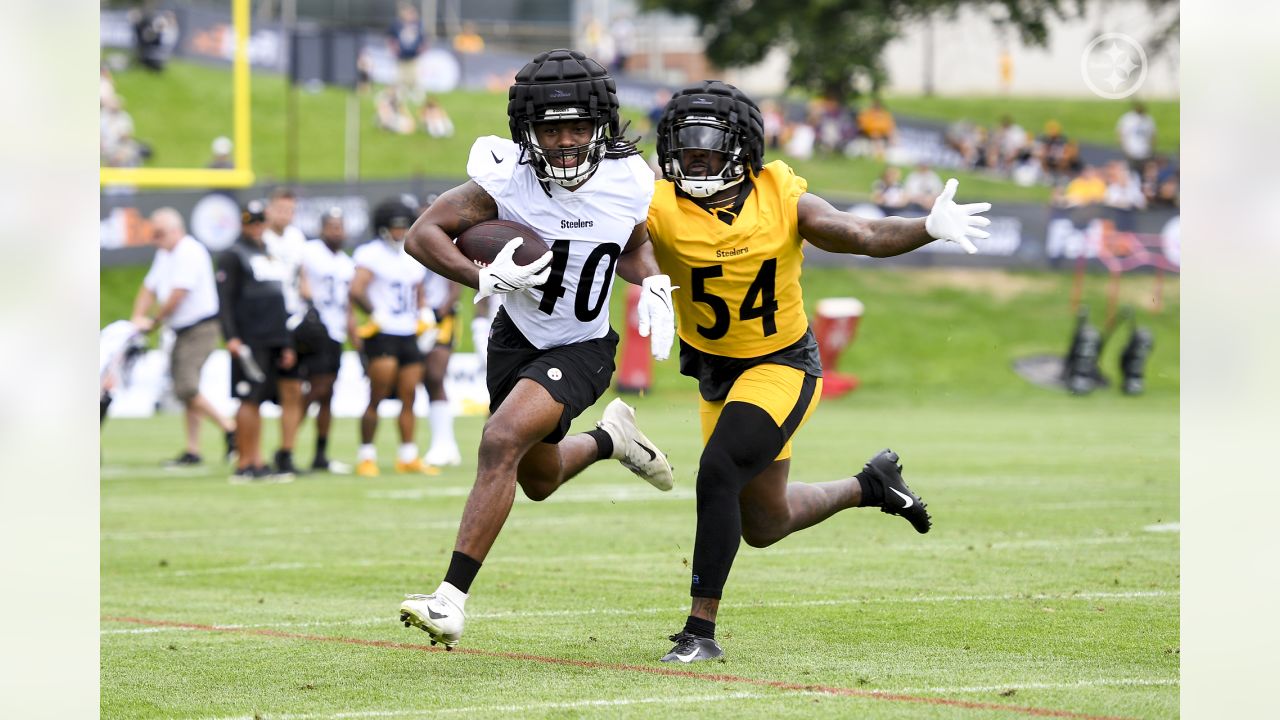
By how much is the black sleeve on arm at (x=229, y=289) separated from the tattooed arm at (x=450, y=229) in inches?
265

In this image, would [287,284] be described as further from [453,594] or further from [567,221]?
[453,594]

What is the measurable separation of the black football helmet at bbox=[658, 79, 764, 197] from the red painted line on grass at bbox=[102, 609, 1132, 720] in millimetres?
1655

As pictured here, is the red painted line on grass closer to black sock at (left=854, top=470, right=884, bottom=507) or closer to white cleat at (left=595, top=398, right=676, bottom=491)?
white cleat at (left=595, top=398, right=676, bottom=491)

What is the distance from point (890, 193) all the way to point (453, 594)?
2193cm

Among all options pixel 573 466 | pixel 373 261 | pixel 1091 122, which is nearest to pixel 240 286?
pixel 373 261

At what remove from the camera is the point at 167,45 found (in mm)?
32531

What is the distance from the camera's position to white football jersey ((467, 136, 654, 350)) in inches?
231

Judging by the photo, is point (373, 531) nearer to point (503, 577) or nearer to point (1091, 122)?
point (503, 577)

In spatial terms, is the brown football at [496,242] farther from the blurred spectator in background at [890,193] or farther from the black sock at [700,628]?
the blurred spectator in background at [890,193]

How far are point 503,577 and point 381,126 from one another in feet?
89.2

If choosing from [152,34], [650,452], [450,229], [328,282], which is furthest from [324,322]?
[152,34]

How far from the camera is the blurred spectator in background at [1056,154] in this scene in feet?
105

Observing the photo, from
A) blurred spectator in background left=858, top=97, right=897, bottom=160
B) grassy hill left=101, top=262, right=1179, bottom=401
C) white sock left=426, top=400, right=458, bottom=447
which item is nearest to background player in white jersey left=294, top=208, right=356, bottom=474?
white sock left=426, top=400, right=458, bottom=447

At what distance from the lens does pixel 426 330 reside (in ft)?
42.3
